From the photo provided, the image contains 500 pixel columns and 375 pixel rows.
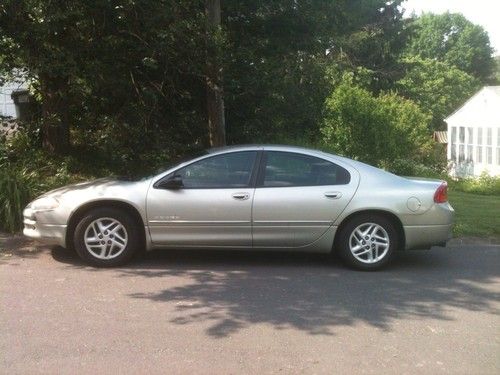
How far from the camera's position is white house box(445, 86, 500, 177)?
29281 mm

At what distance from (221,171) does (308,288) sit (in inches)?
66.1

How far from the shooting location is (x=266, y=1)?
1103cm

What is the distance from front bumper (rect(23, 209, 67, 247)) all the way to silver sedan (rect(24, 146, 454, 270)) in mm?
11

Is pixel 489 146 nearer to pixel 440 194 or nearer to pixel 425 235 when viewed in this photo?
pixel 440 194

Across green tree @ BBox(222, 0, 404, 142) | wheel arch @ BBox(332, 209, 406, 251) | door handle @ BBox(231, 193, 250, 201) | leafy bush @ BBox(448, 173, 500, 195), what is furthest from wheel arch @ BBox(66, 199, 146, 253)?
leafy bush @ BBox(448, 173, 500, 195)

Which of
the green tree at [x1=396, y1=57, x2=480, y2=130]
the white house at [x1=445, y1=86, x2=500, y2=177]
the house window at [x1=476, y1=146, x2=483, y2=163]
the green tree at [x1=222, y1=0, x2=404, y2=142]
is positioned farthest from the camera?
the green tree at [x1=396, y1=57, x2=480, y2=130]

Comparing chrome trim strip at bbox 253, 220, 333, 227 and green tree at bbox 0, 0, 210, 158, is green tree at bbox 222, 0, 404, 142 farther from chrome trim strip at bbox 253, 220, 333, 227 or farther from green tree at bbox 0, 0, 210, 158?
chrome trim strip at bbox 253, 220, 333, 227

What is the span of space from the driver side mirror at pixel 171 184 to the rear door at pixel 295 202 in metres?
0.85

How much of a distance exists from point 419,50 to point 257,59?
6233 centimetres

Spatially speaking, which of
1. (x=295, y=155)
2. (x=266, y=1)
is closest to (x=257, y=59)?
(x=266, y=1)

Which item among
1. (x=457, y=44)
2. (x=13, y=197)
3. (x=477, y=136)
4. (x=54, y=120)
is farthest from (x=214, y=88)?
(x=457, y=44)

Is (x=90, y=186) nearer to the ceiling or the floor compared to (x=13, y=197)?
nearer to the ceiling

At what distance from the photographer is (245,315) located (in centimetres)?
533

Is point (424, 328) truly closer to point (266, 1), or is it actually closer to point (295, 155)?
point (295, 155)
